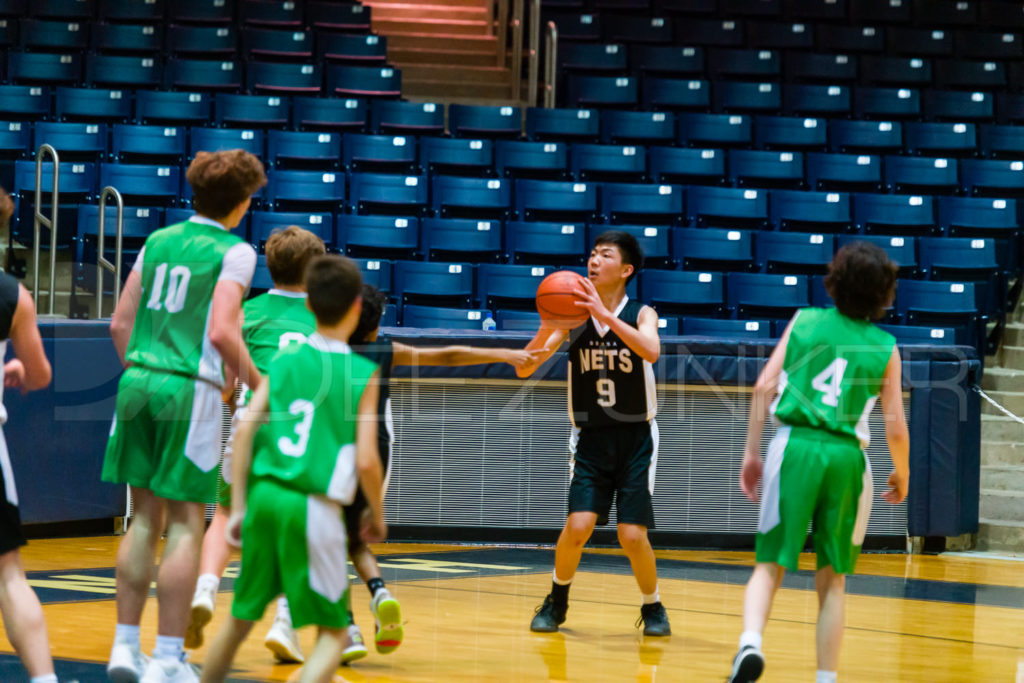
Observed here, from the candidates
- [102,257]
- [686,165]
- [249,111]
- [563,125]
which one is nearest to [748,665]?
[102,257]

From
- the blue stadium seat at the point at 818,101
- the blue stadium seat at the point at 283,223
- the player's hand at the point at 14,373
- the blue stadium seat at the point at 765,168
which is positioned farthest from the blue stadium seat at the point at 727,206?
the player's hand at the point at 14,373

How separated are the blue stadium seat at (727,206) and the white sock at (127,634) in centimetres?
814

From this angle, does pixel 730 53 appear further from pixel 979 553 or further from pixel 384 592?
pixel 384 592

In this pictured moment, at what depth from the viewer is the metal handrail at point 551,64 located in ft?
46.7

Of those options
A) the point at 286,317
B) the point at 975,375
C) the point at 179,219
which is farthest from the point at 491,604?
the point at 179,219

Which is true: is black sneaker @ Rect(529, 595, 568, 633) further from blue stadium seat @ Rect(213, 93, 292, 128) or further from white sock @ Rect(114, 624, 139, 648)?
blue stadium seat @ Rect(213, 93, 292, 128)

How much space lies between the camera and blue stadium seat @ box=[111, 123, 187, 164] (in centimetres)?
1152

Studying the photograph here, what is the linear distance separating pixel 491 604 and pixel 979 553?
14.1 ft

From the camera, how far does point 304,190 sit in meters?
11.3

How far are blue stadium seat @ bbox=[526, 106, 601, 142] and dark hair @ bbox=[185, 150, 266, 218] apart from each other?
853 centimetres

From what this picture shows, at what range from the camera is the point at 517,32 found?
49.1 feet

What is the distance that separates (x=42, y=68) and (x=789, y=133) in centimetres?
720

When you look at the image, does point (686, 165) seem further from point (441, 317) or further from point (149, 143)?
point (149, 143)

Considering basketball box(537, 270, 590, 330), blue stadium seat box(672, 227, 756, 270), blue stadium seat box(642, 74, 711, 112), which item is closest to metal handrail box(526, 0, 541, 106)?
blue stadium seat box(642, 74, 711, 112)
